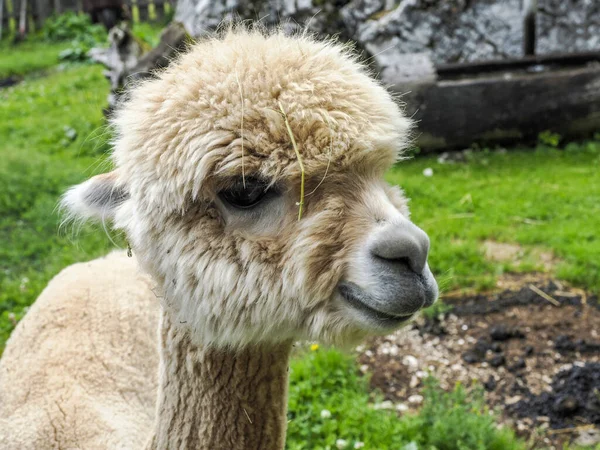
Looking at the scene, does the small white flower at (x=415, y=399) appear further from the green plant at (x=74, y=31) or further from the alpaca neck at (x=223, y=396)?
the green plant at (x=74, y=31)

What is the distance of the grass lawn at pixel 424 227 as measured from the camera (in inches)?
135

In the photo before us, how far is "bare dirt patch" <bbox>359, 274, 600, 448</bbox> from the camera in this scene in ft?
11.7

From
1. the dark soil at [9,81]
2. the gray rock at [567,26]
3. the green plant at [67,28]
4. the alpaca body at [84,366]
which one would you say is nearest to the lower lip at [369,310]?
the alpaca body at [84,366]

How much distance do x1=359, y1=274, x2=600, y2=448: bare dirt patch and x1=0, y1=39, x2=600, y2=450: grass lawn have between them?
0.73ft

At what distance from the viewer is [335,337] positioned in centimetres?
184

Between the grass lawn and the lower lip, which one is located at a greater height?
the lower lip

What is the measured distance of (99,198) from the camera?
7.21ft

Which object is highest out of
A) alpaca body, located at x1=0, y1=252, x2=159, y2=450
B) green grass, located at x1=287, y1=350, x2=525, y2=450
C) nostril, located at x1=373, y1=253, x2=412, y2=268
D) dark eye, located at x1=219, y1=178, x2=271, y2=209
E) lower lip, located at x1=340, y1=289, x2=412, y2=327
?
dark eye, located at x1=219, y1=178, x2=271, y2=209

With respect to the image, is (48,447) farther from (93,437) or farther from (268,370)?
(268,370)

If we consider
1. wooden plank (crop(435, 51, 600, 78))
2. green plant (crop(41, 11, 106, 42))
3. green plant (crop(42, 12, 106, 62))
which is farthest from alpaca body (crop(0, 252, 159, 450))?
green plant (crop(41, 11, 106, 42))

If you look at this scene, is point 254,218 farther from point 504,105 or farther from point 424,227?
point 504,105

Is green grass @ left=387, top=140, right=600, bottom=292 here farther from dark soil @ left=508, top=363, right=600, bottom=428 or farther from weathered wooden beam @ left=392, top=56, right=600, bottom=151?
dark soil @ left=508, top=363, right=600, bottom=428

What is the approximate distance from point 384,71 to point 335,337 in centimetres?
603

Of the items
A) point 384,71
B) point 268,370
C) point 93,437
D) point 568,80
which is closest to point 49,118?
point 384,71
